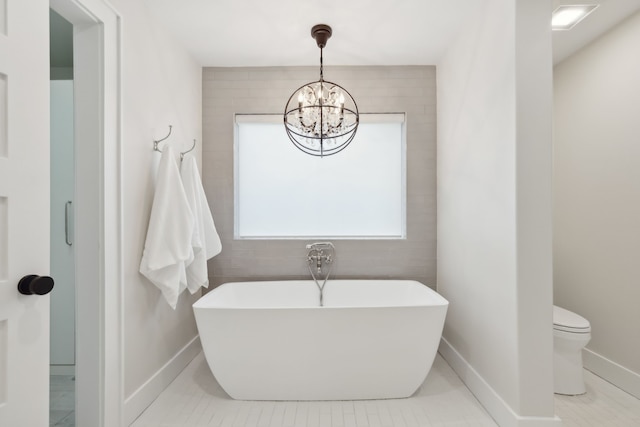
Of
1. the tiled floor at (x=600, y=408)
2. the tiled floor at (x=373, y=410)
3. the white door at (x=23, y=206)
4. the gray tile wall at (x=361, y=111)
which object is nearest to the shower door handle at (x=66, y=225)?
the gray tile wall at (x=361, y=111)

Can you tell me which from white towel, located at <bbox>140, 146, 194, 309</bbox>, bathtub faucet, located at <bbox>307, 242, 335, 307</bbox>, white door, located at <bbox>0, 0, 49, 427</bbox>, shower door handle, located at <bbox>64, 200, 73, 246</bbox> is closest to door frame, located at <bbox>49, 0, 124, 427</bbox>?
white towel, located at <bbox>140, 146, 194, 309</bbox>

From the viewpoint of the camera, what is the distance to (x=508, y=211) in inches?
74.8

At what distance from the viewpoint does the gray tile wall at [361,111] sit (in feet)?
10.2

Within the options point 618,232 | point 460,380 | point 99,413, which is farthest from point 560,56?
point 99,413

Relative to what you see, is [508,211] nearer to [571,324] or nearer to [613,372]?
[571,324]

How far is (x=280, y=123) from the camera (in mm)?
3176

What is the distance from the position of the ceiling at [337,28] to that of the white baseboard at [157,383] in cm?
233

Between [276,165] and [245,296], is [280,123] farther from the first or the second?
[245,296]

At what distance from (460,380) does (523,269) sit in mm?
1086

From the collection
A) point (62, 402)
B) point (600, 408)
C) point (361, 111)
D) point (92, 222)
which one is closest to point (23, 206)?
point (92, 222)

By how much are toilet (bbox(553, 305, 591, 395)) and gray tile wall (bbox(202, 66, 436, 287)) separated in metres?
1.07

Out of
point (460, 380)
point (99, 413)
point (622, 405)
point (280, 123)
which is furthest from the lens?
point (280, 123)

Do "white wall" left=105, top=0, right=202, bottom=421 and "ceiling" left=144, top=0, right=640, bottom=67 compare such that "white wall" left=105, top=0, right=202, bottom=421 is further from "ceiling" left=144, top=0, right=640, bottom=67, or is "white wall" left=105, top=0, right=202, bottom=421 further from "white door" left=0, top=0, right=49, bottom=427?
"white door" left=0, top=0, right=49, bottom=427

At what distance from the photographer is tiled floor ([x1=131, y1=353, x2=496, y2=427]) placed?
196 cm
